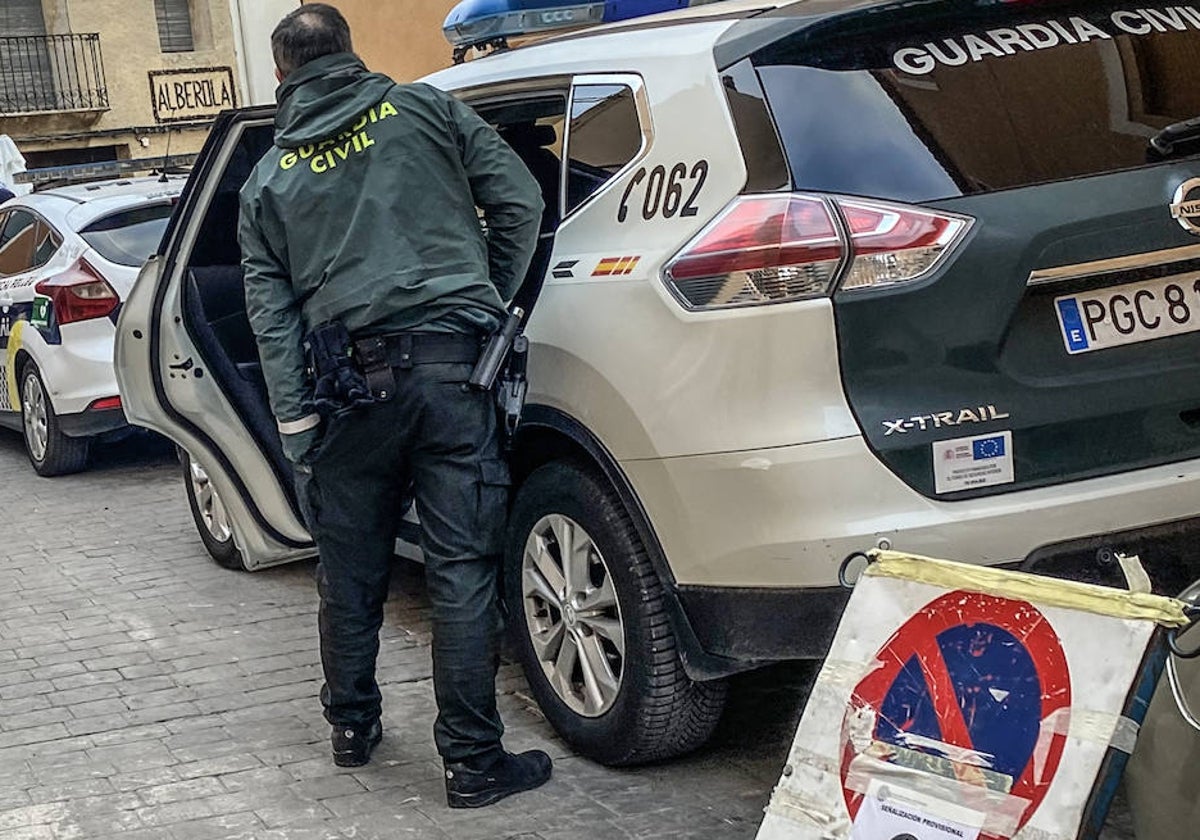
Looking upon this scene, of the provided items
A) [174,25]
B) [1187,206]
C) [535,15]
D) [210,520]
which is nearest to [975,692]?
→ [1187,206]

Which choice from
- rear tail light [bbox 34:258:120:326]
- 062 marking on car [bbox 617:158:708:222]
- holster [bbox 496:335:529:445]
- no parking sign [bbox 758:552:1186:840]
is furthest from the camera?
rear tail light [bbox 34:258:120:326]

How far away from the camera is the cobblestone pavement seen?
4.01 meters

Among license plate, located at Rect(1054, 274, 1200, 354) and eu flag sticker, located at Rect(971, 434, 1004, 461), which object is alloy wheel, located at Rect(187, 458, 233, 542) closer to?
eu flag sticker, located at Rect(971, 434, 1004, 461)

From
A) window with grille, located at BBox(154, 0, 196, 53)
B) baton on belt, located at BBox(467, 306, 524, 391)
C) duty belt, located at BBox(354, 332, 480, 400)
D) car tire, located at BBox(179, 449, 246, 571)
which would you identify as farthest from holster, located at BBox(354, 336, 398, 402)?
window with grille, located at BBox(154, 0, 196, 53)

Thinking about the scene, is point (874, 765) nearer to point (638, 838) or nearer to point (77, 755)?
point (638, 838)

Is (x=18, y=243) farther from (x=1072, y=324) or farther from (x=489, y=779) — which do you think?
(x=1072, y=324)

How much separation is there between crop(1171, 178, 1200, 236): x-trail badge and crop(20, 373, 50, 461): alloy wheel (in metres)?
6.92

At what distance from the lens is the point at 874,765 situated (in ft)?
8.97

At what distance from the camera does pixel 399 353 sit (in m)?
3.90

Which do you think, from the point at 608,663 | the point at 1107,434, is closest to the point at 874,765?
the point at 1107,434

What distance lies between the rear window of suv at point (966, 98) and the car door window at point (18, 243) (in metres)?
6.69

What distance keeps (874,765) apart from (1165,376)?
1260 mm

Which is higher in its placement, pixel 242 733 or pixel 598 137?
pixel 598 137

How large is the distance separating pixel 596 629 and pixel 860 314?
116cm
